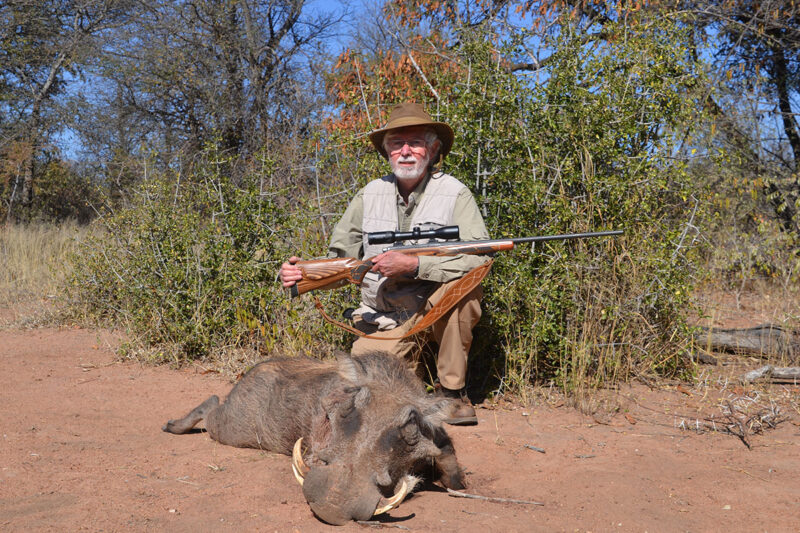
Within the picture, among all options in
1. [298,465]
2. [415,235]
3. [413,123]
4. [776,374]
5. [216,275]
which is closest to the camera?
[298,465]

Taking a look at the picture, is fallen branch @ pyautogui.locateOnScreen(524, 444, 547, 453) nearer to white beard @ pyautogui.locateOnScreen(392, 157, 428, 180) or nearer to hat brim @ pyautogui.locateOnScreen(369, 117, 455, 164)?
white beard @ pyautogui.locateOnScreen(392, 157, 428, 180)

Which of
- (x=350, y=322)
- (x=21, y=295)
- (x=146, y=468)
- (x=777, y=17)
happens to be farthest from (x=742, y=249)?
(x=21, y=295)

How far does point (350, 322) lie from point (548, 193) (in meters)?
1.82

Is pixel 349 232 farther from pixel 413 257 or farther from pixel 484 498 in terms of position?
pixel 484 498

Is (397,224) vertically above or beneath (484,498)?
above

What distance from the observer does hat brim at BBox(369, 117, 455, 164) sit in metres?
4.84

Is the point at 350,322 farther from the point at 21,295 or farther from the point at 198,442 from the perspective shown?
the point at 21,295

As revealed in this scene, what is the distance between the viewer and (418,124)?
4.82 meters

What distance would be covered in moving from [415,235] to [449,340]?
753mm

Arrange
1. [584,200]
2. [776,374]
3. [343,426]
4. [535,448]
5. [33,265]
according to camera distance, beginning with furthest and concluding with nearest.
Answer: [33,265]
[776,374]
[584,200]
[535,448]
[343,426]

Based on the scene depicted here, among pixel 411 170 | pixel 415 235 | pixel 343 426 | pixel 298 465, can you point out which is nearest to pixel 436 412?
pixel 343 426

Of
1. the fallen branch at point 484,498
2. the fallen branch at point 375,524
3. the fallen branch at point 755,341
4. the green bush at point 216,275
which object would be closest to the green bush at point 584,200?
the fallen branch at point 755,341

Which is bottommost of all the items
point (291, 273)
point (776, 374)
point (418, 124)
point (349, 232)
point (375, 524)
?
point (375, 524)

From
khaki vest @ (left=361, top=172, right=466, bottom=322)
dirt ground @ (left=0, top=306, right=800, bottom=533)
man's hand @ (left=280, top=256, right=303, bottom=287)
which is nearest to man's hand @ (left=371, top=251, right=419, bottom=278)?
khaki vest @ (left=361, top=172, right=466, bottom=322)
